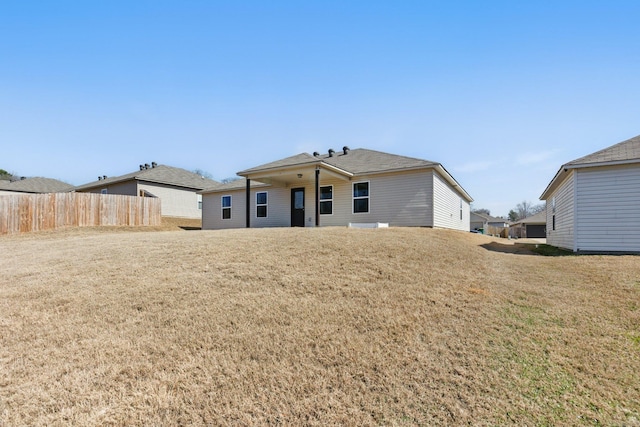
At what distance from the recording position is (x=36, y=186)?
109 feet

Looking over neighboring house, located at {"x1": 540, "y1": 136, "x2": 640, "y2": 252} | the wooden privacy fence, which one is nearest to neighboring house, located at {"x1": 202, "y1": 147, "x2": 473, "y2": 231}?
neighboring house, located at {"x1": 540, "y1": 136, "x2": 640, "y2": 252}

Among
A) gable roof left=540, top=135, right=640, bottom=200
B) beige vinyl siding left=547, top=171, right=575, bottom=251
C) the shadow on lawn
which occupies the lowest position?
the shadow on lawn

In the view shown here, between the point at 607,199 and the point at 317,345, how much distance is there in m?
11.1

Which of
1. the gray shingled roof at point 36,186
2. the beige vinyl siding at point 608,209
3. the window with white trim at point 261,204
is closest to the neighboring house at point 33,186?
the gray shingled roof at point 36,186

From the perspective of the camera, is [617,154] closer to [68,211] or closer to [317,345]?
[317,345]

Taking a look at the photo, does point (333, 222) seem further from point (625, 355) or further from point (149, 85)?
point (625, 355)

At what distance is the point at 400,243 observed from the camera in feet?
27.4

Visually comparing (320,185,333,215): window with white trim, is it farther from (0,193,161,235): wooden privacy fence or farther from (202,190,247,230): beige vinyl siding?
(0,193,161,235): wooden privacy fence

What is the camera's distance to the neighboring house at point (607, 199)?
9219 mm

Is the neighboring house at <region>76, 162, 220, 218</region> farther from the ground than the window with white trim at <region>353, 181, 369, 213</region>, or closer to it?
farther from the ground

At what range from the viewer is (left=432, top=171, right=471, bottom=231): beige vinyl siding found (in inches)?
553

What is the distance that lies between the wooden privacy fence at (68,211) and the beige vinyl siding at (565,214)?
22448mm

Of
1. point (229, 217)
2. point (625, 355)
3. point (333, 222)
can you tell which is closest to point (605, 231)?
point (625, 355)

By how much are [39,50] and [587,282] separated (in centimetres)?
1676
